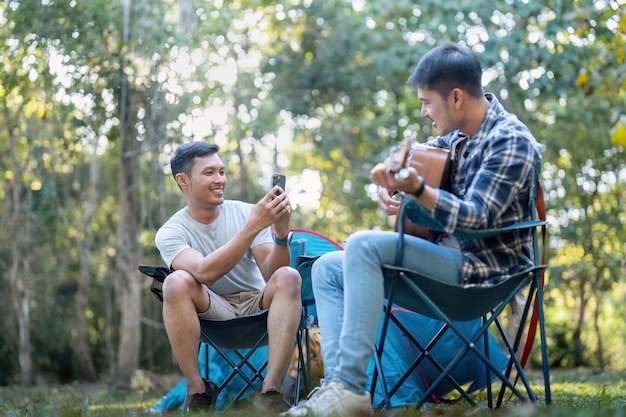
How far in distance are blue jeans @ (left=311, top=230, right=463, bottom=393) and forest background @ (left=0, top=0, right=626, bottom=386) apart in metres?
3.47

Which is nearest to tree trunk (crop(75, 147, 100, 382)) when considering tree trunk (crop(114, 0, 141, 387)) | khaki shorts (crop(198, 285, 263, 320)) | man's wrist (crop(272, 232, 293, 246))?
tree trunk (crop(114, 0, 141, 387))

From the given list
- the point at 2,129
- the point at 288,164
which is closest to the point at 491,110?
the point at 2,129

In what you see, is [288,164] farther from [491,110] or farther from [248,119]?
[491,110]

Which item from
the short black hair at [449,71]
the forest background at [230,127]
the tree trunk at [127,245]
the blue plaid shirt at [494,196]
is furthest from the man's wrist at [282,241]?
the tree trunk at [127,245]

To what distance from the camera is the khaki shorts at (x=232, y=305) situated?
297 cm

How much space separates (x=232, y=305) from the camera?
3.13 metres

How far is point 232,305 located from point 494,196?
1.30m

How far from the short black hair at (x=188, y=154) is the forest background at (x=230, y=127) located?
274 cm

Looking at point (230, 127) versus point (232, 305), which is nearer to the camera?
point (232, 305)

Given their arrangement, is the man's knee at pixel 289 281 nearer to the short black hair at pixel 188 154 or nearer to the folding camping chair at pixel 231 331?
the folding camping chair at pixel 231 331

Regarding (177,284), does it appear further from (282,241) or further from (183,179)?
(183,179)

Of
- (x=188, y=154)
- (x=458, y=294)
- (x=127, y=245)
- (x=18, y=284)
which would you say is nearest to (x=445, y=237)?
(x=458, y=294)

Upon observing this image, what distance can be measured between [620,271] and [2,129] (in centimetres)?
598

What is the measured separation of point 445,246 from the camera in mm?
2441
